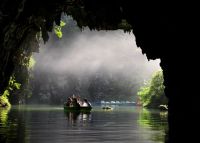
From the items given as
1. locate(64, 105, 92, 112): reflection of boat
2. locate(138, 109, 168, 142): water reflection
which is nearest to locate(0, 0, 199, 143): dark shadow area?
locate(138, 109, 168, 142): water reflection

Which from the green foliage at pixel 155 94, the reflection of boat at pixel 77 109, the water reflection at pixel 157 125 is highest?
the green foliage at pixel 155 94

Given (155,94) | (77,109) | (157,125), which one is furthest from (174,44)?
(155,94)

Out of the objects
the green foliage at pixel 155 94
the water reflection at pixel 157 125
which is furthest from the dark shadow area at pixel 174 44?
the green foliage at pixel 155 94

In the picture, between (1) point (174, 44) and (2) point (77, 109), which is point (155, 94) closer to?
(2) point (77, 109)

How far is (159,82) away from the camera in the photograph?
103438 mm

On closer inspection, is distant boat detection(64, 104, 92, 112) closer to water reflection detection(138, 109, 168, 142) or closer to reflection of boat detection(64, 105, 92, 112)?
reflection of boat detection(64, 105, 92, 112)

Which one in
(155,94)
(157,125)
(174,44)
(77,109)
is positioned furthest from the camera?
(155,94)

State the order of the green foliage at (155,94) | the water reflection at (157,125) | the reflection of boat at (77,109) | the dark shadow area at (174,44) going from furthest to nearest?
the green foliage at (155,94), the reflection of boat at (77,109), the water reflection at (157,125), the dark shadow area at (174,44)

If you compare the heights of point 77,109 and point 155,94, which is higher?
point 155,94

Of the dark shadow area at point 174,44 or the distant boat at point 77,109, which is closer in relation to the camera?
the dark shadow area at point 174,44

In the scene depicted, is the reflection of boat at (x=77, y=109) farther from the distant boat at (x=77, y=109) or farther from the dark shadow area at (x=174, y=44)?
the dark shadow area at (x=174, y=44)

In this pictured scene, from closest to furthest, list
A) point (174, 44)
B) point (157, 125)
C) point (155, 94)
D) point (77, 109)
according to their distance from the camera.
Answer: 1. point (174, 44)
2. point (157, 125)
3. point (77, 109)
4. point (155, 94)

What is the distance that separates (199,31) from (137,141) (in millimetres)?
7501

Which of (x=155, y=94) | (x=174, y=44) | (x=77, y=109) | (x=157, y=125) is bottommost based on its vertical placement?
(x=157, y=125)
